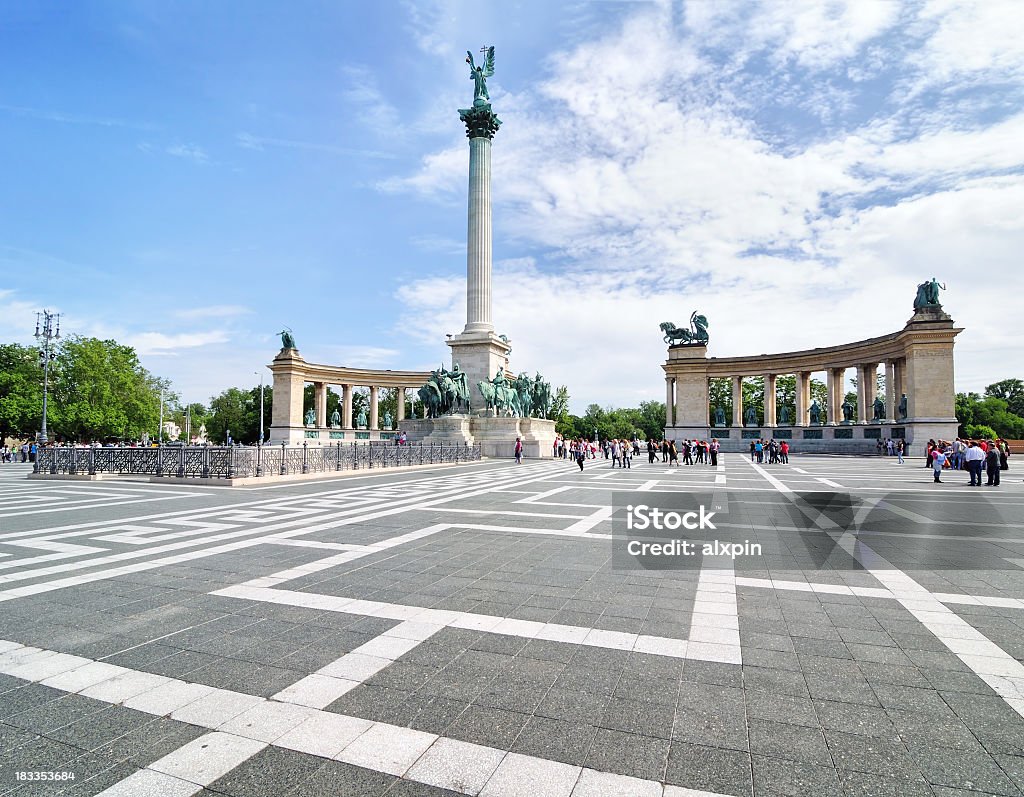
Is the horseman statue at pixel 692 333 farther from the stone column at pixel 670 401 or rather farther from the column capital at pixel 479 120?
the column capital at pixel 479 120

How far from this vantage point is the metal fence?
2150 centimetres

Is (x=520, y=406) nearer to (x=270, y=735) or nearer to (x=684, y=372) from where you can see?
(x=684, y=372)

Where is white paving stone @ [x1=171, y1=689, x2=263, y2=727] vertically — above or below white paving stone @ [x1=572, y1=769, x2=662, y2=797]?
below

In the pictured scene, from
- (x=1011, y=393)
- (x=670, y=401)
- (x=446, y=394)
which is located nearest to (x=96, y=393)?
(x=446, y=394)

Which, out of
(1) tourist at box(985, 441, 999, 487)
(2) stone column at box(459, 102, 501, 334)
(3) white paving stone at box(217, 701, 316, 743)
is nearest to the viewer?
(3) white paving stone at box(217, 701, 316, 743)

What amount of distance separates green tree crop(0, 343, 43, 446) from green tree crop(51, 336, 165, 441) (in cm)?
185

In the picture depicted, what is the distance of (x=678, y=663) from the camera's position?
4.56 m

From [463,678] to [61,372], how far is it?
72787 mm

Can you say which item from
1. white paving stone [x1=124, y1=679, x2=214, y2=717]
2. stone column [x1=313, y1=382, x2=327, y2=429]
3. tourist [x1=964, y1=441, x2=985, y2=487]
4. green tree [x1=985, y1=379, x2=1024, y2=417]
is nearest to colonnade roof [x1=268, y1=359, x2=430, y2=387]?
stone column [x1=313, y1=382, x2=327, y2=429]

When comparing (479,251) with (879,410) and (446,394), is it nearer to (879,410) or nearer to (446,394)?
(446,394)

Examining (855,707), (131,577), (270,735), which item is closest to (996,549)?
(855,707)

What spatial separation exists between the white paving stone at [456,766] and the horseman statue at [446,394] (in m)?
39.5

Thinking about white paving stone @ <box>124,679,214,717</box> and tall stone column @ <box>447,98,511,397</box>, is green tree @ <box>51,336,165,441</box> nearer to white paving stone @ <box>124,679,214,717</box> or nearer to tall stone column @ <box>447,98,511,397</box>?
tall stone column @ <box>447,98,511,397</box>

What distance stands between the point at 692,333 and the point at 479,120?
38002 mm
